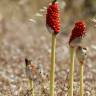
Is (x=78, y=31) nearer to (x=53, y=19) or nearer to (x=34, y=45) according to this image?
(x=53, y=19)

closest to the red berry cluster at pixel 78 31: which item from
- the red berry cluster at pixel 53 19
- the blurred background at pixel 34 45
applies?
the red berry cluster at pixel 53 19

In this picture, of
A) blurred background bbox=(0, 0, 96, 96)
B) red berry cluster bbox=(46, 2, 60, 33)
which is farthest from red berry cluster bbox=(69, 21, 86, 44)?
blurred background bbox=(0, 0, 96, 96)

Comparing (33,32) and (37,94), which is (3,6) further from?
(37,94)

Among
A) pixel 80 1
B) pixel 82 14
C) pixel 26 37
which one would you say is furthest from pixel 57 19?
pixel 80 1

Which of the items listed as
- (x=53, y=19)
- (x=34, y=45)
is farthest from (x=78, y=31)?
(x=34, y=45)

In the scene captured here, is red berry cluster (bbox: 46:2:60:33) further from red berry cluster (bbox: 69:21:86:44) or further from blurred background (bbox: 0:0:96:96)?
blurred background (bbox: 0:0:96:96)

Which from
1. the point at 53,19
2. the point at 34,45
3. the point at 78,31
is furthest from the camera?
the point at 34,45

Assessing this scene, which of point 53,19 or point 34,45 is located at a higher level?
point 53,19

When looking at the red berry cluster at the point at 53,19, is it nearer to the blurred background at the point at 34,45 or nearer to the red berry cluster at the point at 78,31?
the red berry cluster at the point at 78,31
